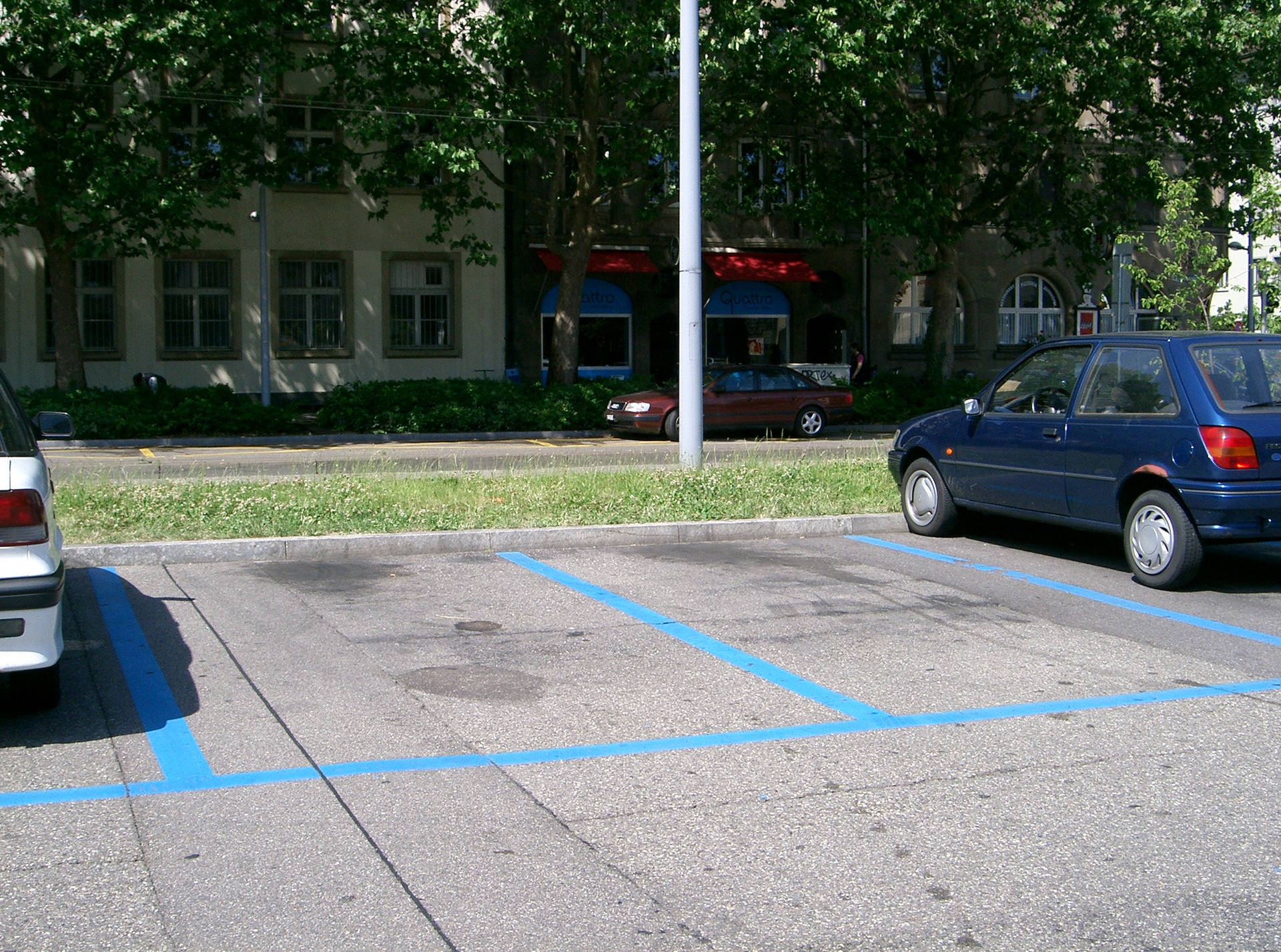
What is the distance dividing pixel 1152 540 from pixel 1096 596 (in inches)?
24.6

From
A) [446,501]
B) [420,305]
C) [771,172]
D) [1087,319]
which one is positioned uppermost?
[771,172]

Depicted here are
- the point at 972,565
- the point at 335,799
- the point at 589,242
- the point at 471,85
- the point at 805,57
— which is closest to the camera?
the point at 335,799

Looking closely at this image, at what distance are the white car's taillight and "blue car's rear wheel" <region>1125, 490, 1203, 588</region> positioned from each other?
7.05 m

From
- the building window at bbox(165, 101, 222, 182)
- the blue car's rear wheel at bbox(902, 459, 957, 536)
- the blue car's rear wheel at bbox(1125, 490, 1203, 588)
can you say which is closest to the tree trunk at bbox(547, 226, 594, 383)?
the building window at bbox(165, 101, 222, 182)

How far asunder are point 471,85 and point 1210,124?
52.8ft

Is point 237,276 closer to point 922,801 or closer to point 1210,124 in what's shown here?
point 1210,124

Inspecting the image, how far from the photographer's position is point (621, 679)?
6.68 metres

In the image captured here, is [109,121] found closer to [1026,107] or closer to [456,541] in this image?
[456,541]

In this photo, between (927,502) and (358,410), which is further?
(358,410)

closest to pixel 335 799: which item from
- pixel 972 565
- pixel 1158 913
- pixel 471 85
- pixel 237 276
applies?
pixel 1158 913

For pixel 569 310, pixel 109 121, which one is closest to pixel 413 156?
pixel 569 310

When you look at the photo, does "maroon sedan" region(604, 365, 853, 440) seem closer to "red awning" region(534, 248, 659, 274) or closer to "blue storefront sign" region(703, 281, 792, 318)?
"red awning" region(534, 248, 659, 274)

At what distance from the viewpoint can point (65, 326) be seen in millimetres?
26469

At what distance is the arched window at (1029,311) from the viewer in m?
39.5
